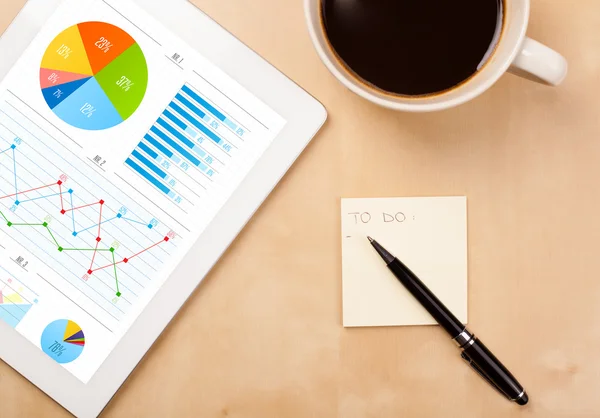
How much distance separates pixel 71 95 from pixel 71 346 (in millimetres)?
231

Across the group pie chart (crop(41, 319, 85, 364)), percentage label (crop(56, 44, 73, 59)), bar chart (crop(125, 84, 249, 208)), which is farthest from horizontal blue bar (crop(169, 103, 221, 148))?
pie chart (crop(41, 319, 85, 364))

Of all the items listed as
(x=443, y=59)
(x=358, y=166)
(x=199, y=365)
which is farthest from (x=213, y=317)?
(x=443, y=59)

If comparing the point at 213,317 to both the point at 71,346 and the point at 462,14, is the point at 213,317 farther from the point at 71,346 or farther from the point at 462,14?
the point at 462,14

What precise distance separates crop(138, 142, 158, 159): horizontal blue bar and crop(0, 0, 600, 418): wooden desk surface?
0.11m

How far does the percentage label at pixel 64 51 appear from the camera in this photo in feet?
1.70

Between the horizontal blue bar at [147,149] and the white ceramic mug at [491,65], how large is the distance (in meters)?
0.19

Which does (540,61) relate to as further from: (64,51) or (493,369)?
(64,51)

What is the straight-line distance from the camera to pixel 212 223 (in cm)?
53

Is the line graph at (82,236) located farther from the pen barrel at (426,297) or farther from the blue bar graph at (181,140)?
the pen barrel at (426,297)

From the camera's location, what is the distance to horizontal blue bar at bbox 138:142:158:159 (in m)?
0.52

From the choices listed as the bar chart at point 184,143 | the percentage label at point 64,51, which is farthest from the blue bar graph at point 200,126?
the percentage label at point 64,51

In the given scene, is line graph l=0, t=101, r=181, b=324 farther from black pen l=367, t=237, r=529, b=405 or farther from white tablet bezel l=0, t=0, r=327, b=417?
black pen l=367, t=237, r=529, b=405

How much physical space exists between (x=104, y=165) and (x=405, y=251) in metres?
0.29

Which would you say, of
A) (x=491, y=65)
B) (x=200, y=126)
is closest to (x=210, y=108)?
(x=200, y=126)
